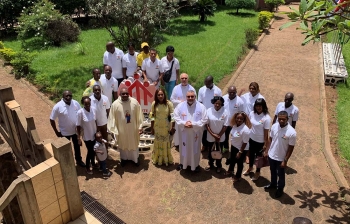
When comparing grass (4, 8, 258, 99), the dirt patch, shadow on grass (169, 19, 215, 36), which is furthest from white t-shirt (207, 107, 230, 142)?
shadow on grass (169, 19, 215, 36)

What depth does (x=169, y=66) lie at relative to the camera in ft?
26.2

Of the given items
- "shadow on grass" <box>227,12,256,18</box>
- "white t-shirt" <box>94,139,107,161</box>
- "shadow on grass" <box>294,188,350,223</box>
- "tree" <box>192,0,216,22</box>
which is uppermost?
"tree" <box>192,0,216,22</box>

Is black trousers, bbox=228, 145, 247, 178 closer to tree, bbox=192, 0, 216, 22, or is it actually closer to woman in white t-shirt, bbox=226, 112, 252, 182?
woman in white t-shirt, bbox=226, 112, 252, 182

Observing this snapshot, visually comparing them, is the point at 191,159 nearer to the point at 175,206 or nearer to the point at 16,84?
the point at 175,206

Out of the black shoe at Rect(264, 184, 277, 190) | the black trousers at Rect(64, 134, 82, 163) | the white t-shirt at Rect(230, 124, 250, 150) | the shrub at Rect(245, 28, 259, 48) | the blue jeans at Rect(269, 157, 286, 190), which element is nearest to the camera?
the blue jeans at Rect(269, 157, 286, 190)

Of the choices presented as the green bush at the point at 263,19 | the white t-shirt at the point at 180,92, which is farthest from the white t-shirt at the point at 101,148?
the green bush at the point at 263,19

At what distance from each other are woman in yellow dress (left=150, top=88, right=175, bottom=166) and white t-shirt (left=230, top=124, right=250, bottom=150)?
128 cm

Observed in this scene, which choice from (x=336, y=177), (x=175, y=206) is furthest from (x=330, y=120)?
(x=175, y=206)

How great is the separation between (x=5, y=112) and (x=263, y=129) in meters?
4.42

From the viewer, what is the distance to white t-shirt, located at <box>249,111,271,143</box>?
574 cm

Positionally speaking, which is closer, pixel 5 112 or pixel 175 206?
pixel 5 112

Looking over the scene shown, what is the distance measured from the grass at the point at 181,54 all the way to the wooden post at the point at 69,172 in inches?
242

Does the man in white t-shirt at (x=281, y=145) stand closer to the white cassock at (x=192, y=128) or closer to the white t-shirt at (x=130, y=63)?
the white cassock at (x=192, y=128)

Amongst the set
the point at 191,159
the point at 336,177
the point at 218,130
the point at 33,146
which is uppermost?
the point at 33,146
